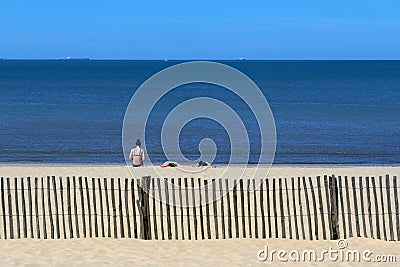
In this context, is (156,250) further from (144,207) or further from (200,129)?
(200,129)

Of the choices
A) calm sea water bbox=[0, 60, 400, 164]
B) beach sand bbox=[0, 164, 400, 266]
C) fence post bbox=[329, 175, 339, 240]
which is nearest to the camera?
beach sand bbox=[0, 164, 400, 266]

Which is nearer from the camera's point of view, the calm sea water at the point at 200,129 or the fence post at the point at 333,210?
the fence post at the point at 333,210

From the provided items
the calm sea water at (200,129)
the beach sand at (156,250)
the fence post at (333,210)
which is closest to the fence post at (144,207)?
the beach sand at (156,250)

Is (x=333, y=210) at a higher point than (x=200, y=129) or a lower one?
lower

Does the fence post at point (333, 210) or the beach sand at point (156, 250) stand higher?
the fence post at point (333, 210)

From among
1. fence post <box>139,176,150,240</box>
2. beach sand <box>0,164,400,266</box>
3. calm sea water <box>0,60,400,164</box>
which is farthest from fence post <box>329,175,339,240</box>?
calm sea water <box>0,60,400,164</box>

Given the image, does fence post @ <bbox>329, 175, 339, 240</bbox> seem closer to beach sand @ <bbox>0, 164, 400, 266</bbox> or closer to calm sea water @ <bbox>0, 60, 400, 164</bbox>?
beach sand @ <bbox>0, 164, 400, 266</bbox>

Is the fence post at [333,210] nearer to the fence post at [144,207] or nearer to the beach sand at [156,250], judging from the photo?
the beach sand at [156,250]

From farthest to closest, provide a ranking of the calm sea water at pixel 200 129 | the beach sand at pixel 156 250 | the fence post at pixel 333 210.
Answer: the calm sea water at pixel 200 129 < the fence post at pixel 333 210 < the beach sand at pixel 156 250

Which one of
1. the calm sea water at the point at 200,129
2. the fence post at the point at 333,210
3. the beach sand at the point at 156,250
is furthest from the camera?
the calm sea water at the point at 200,129

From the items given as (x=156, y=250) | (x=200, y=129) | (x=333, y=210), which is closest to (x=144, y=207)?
(x=156, y=250)

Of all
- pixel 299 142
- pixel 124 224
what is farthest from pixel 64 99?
pixel 124 224

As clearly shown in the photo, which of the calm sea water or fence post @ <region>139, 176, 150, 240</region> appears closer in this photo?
fence post @ <region>139, 176, 150, 240</region>

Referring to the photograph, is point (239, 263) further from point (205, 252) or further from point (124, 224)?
point (124, 224)
